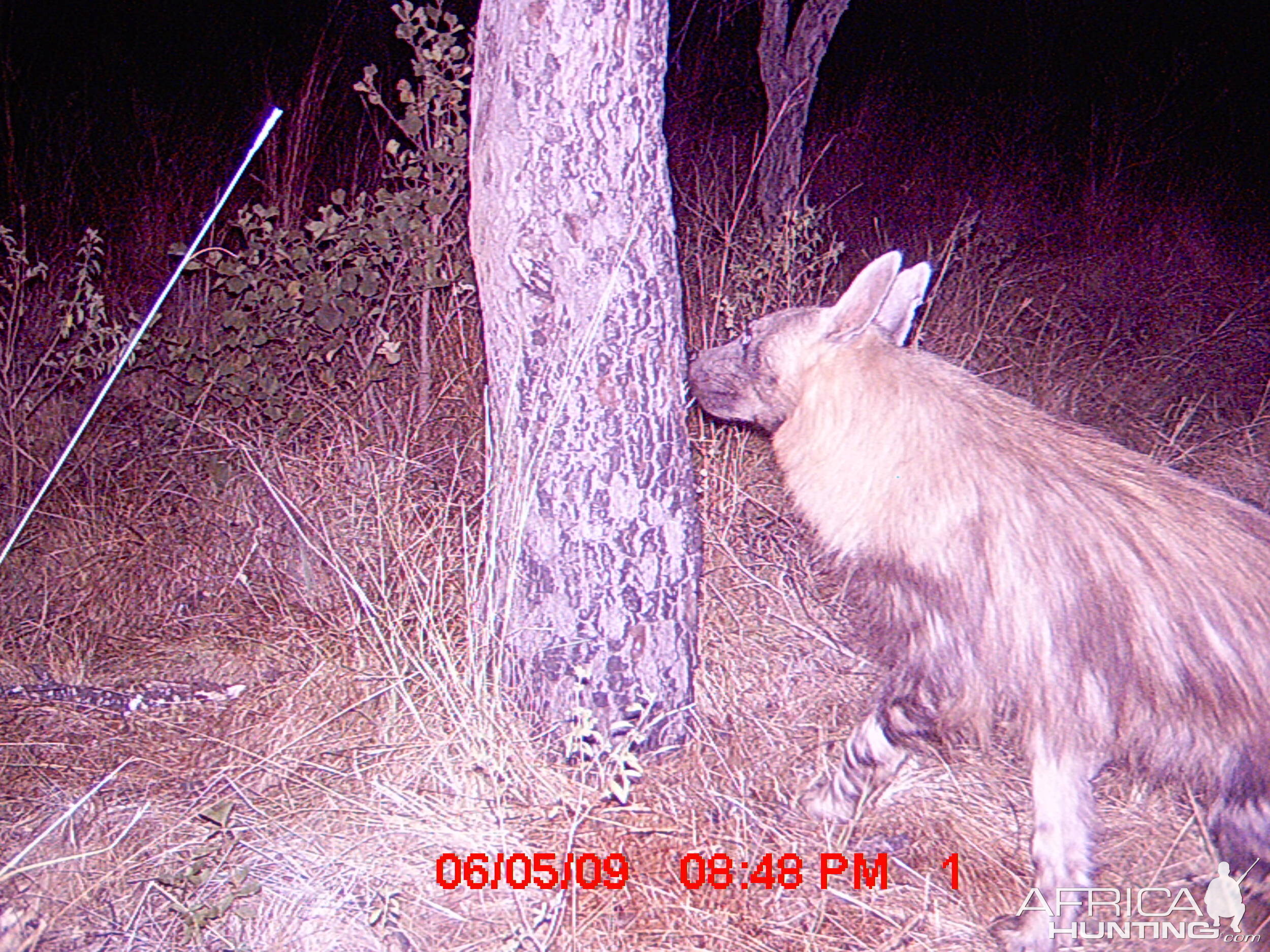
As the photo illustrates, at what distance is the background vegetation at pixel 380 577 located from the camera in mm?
2752

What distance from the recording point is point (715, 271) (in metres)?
5.82

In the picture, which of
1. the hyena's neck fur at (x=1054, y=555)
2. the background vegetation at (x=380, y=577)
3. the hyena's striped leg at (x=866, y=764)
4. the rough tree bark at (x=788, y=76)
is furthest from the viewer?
the rough tree bark at (x=788, y=76)

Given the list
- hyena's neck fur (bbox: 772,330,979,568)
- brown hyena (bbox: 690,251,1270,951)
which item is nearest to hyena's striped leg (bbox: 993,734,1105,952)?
brown hyena (bbox: 690,251,1270,951)

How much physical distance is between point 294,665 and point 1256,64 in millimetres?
13500

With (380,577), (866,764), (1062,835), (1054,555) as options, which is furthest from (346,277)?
(1062,835)

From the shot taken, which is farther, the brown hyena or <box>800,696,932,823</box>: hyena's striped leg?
<box>800,696,932,823</box>: hyena's striped leg

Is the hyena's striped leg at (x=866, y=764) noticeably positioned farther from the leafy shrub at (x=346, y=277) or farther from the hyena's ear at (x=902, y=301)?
the leafy shrub at (x=346, y=277)

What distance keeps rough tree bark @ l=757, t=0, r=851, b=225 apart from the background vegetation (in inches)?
11.3

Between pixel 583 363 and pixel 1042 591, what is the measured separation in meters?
1.30

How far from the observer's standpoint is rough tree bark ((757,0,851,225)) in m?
6.31

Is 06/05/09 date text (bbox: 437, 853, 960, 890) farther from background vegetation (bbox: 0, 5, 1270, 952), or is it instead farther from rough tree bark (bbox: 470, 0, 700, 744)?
rough tree bark (bbox: 470, 0, 700, 744)
